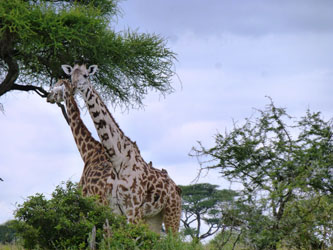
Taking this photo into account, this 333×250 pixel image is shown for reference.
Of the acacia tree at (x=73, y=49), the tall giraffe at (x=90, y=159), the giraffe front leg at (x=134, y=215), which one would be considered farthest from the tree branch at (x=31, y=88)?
the giraffe front leg at (x=134, y=215)

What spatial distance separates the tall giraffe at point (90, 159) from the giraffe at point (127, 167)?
0.22m

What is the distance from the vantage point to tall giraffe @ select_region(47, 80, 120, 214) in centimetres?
877

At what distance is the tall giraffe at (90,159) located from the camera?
8773 millimetres

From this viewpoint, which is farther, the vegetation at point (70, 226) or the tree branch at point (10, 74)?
the tree branch at point (10, 74)

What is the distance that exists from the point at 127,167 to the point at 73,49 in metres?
8.15

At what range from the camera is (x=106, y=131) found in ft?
29.4

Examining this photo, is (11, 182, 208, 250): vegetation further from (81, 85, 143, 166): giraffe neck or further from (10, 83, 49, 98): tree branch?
(10, 83, 49, 98): tree branch

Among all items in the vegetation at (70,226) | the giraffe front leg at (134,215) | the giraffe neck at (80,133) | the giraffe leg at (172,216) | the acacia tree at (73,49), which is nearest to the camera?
the vegetation at (70,226)

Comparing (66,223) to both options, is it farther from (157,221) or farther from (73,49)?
(73,49)

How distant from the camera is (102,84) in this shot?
61.1 feet

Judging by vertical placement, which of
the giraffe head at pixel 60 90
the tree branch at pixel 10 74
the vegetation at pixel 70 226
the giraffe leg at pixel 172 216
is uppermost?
the tree branch at pixel 10 74

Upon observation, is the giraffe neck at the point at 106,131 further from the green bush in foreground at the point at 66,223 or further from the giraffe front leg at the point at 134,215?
the green bush in foreground at the point at 66,223

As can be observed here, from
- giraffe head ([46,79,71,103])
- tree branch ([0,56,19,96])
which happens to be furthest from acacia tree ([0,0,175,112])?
giraffe head ([46,79,71,103])

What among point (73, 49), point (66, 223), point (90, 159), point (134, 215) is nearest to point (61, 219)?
point (66, 223)
